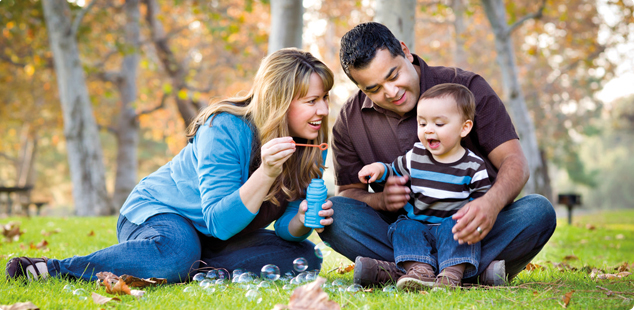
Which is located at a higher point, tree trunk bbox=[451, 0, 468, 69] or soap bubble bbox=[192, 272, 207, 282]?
tree trunk bbox=[451, 0, 468, 69]

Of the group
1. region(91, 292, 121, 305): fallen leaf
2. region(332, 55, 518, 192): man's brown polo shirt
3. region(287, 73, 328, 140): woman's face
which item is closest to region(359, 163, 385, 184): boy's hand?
region(332, 55, 518, 192): man's brown polo shirt

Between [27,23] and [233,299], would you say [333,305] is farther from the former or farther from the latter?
[27,23]

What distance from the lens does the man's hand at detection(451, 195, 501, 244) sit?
2.24 m

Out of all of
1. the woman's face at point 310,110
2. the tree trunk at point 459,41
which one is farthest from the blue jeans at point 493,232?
the tree trunk at point 459,41

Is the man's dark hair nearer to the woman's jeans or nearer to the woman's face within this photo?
the woman's face

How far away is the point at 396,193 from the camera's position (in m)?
2.62

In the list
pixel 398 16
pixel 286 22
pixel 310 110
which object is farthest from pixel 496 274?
pixel 286 22

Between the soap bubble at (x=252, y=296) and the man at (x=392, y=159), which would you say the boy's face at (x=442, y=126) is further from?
the soap bubble at (x=252, y=296)

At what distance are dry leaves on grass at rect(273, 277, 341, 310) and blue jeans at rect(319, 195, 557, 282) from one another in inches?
34.6

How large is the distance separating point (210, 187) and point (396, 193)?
99 cm

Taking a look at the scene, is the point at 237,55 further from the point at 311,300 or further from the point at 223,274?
the point at 311,300

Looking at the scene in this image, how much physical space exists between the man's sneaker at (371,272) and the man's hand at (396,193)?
1.12 feet

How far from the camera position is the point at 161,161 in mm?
29141

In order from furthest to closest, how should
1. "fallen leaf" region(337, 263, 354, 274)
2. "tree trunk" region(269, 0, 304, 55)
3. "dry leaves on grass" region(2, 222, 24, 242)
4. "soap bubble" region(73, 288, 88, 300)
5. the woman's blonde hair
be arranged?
1. "tree trunk" region(269, 0, 304, 55)
2. "dry leaves on grass" region(2, 222, 24, 242)
3. "fallen leaf" region(337, 263, 354, 274)
4. the woman's blonde hair
5. "soap bubble" region(73, 288, 88, 300)
